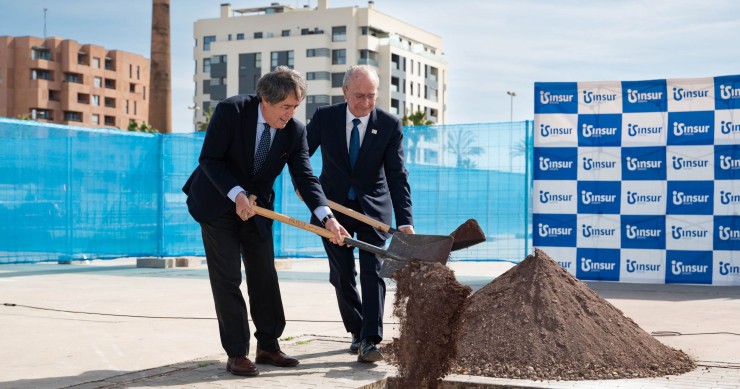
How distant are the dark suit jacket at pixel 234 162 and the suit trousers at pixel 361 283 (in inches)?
19.2

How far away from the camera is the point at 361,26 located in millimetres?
94125

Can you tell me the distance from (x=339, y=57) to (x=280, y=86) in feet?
296

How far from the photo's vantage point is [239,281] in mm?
5375

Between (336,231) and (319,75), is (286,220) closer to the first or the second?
(336,231)

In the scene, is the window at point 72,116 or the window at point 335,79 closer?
the window at point 335,79

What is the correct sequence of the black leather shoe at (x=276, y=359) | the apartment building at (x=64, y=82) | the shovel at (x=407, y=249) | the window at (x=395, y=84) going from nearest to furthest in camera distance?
the shovel at (x=407, y=249), the black leather shoe at (x=276, y=359), the window at (x=395, y=84), the apartment building at (x=64, y=82)

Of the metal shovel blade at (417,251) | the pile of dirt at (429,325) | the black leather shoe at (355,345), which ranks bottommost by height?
the black leather shoe at (355,345)

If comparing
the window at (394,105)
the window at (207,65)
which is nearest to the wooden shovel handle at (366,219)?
the window at (394,105)

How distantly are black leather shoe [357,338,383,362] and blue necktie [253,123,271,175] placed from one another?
3.85 feet

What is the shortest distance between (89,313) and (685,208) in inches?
244

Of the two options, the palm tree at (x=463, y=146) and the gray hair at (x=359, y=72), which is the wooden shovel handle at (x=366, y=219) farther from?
the palm tree at (x=463, y=146)

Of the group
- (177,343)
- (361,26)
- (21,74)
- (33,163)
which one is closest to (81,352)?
(177,343)

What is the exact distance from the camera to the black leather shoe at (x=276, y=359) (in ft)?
18.0

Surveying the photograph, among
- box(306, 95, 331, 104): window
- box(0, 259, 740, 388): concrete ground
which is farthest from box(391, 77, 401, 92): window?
box(0, 259, 740, 388): concrete ground
